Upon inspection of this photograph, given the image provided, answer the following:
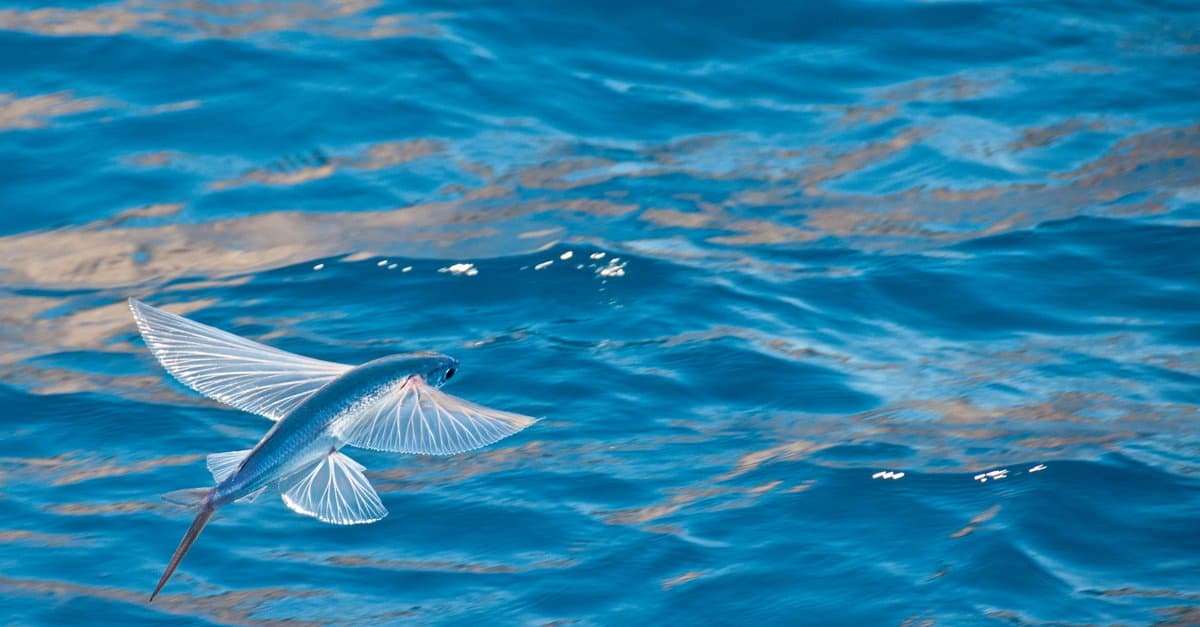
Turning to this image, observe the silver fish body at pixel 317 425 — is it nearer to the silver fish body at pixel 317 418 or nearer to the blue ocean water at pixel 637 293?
the silver fish body at pixel 317 418

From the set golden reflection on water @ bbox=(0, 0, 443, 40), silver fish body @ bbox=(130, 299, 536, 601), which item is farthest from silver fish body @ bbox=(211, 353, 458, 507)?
golden reflection on water @ bbox=(0, 0, 443, 40)

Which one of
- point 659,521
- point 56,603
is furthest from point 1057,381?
point 56,603

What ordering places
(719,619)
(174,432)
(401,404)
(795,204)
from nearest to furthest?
(401,404) → (719,619) → (174,432) → (795,204)

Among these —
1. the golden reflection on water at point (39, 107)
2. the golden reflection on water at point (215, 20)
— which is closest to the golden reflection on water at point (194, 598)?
the golden reflection on water at point (39, 107)

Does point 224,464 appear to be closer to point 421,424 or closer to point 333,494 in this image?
point 333,494

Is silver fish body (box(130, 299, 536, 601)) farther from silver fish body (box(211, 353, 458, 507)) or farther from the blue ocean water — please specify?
the blue ocean water

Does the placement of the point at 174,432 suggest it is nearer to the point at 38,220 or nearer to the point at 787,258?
the point at 38,220

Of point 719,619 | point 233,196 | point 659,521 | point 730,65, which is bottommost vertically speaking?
point 719,619
